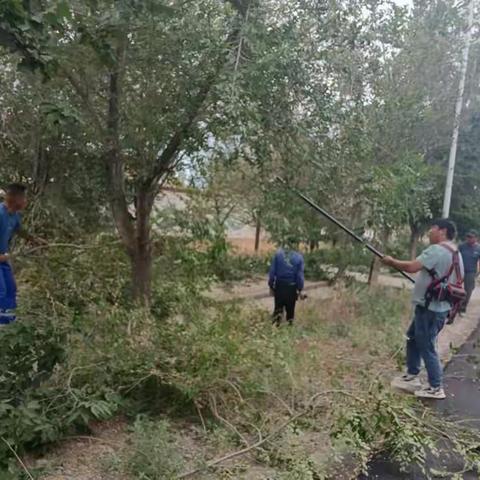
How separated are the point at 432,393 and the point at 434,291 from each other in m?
1.03

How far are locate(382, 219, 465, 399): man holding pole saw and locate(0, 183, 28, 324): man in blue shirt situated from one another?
11.6 ft

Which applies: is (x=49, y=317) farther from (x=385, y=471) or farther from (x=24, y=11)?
(x=385, y=471)

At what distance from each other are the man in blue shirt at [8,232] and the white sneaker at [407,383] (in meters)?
3.76

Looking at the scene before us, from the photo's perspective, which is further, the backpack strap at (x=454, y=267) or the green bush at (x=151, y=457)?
the backpack strap at (x=454, y=267)

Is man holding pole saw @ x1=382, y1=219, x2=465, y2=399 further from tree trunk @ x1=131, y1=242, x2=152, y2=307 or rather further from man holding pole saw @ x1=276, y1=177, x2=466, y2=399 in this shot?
tree trunk @ x1=131, y1=242, x2=152, y2=307

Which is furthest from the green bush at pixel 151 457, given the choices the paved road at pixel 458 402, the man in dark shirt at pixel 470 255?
the man in dark shirt at pixel 470 255

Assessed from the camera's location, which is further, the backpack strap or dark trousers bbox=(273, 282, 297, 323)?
dark trousers bbox=(273, 282, 297, 323)

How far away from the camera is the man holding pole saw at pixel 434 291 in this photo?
565 cm

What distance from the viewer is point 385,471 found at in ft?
13.5

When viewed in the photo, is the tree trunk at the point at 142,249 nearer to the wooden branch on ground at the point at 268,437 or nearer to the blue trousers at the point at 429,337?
the wooden branch on ground at the point at 268,437

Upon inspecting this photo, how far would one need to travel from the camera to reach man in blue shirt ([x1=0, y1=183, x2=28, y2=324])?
16.3ft

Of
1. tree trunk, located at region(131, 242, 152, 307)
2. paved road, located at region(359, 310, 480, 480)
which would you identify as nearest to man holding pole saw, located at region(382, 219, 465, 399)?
paved road, located at region(359, 310, 480, 480)

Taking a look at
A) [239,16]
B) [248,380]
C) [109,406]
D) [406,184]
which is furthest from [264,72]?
[406,184]

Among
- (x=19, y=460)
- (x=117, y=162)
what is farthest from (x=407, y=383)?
(x=19, y=460)
